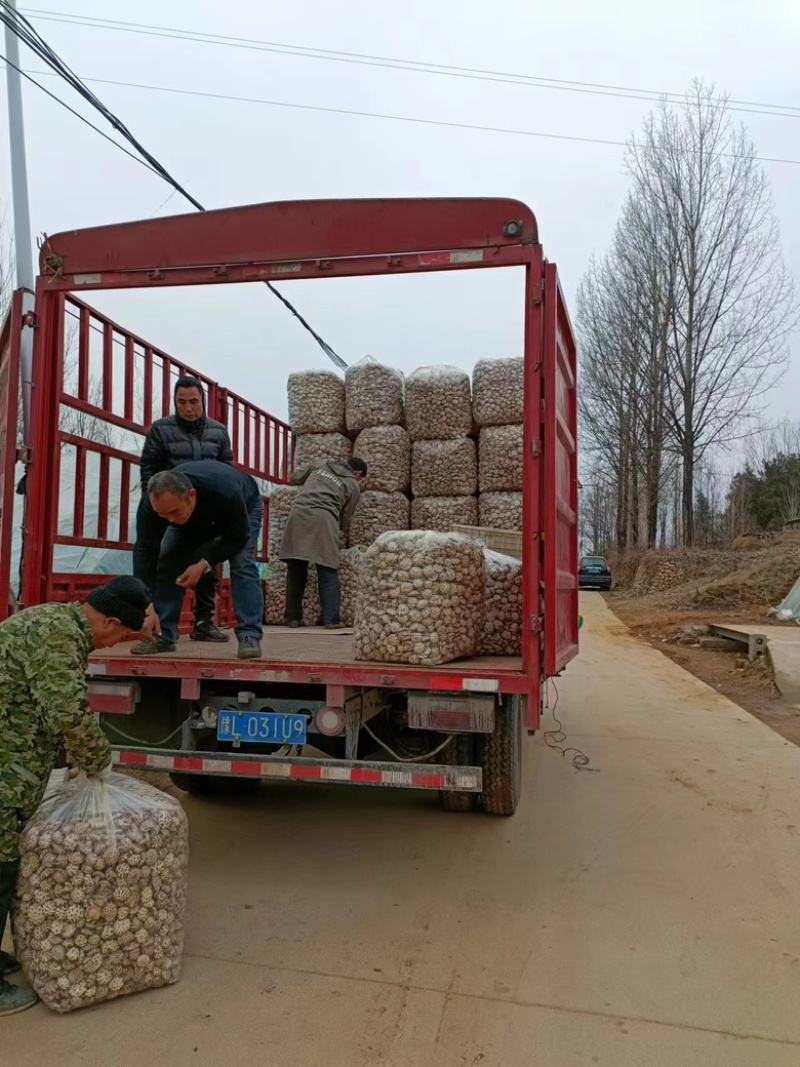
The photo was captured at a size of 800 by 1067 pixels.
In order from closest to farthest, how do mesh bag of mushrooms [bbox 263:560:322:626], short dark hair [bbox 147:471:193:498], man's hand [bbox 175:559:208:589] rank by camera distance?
1. short dark hair [bbox 147:471:193:498]
2. man's hand [bbox 175:559:208:589]
3. mesh bag of mushrooms [bbox 263:560:322:626]

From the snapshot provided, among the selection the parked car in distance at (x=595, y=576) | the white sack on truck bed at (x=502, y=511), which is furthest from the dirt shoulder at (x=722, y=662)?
the parked car in distance at (x=595, y=576)

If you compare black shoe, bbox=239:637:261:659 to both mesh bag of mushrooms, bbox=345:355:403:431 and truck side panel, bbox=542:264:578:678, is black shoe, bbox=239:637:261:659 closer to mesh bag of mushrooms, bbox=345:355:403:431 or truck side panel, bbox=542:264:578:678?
truck side panel, bbox=542:264:578:678

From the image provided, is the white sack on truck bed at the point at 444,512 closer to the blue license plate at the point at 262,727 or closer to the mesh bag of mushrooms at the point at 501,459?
the mesh bag of mushrooms at the point at 501,459

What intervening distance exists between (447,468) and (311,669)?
408 cm

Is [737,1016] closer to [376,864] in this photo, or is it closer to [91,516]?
[376,864]

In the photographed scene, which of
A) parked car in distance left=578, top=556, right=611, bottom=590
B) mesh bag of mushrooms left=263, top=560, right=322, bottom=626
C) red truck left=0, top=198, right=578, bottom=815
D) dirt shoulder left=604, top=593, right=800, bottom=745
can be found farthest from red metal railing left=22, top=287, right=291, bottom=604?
parked car in distance left=578, top=556, right=611, bottom=590

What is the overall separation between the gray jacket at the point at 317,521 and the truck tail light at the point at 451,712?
2718 millimetres

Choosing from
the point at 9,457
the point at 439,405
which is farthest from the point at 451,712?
the point at 439,405

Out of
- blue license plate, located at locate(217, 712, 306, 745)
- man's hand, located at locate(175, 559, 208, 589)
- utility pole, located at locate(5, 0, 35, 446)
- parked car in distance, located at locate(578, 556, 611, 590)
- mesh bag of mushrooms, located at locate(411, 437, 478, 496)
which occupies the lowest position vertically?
blue license plate, located at locate(217, 712, 306, 745)

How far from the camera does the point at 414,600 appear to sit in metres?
3.78

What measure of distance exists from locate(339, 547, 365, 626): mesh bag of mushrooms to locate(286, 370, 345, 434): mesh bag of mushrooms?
1.48 meters

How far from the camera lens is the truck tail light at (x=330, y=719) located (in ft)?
11.6

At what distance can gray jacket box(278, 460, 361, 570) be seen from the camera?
6.17 meters

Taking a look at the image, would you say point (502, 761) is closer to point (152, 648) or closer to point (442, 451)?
point (152, 648)
